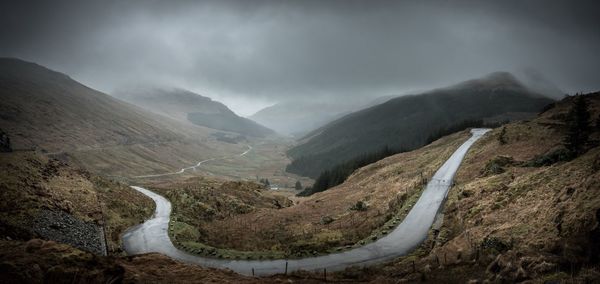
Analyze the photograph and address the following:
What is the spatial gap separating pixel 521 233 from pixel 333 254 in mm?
14009

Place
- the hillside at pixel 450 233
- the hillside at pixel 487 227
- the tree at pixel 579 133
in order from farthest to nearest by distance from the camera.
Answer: the tree at pixel 579 133 < the hillside at pixel 487 227 < the hillside at pixel 450 233

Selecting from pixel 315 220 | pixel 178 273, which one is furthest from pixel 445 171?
pixel 178 273

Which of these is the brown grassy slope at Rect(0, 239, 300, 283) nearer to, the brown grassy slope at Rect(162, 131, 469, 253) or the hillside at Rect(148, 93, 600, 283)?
the hillside at Rect(148, 93, 600, 283)

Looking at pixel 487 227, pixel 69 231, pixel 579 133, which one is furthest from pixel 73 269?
pixel 579 133

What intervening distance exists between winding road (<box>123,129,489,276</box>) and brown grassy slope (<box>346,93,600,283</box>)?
2161mm

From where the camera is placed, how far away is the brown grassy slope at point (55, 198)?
1075 inches

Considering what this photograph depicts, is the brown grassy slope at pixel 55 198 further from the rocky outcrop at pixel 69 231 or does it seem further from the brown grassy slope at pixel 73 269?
the brown grassy slope at pixel 73 269

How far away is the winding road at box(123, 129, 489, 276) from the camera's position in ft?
83.8

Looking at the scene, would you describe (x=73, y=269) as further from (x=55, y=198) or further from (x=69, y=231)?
(x=55, y=198)

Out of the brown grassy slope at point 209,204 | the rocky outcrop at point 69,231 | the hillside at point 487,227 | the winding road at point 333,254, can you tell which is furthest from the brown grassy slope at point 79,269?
the brown grassy slope at point 209,204

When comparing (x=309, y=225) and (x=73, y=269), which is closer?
(x=73, y=269)

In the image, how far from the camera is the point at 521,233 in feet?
68.9

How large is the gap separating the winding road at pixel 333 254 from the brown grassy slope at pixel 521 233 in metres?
2.16

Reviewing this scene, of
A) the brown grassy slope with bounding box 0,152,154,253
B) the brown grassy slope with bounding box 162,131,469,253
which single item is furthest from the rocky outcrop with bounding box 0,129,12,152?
the brown grassy slope with bounding box 162,131,469,253
